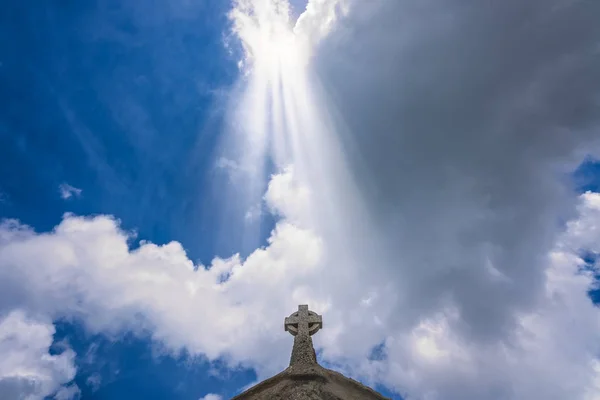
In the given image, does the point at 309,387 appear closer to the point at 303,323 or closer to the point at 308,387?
the point at 308,387

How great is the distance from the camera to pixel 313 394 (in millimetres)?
8039

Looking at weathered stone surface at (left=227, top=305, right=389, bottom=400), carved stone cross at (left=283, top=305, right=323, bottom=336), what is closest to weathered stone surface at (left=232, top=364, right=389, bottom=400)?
weathered stone surface at (left=227, top=305, right=389, bottom=400)

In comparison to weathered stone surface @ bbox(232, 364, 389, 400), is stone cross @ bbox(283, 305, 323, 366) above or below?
above

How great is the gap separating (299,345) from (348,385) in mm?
2628

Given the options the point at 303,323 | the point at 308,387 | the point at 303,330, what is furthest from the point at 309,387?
the point at 303,323

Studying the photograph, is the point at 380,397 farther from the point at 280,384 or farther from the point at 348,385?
the point at 280,384

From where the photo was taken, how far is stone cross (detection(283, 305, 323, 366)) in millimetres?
10258

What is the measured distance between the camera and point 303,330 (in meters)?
12.1

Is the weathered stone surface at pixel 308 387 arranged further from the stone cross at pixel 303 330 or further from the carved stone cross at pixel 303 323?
the carved stone cross at pixel 303 323

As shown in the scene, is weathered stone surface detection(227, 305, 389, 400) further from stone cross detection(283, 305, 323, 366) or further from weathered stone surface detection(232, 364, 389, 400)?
stone cross detection(283, 305, 323, 366)

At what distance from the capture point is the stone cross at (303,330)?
1026 centimetres

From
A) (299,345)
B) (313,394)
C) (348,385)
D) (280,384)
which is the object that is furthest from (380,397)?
(299,345)

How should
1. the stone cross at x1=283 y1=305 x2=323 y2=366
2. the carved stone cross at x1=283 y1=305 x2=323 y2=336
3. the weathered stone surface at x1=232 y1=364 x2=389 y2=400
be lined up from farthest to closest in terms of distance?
1. the carved stone cross at x1=283 y1=305 x2=323 y2=336
2. the stone cross at x1=283 y1=305 x2=323 y2=366
3. the weathered stone surface at x1=232 y1=364 x2=389 y2=400

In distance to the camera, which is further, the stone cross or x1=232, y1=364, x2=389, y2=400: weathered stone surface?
the stone cross
